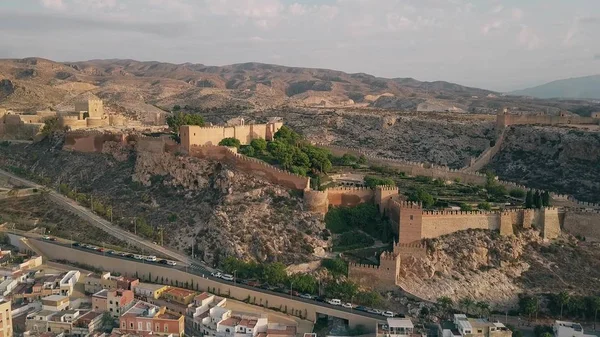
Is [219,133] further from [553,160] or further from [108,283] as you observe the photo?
[553,160]

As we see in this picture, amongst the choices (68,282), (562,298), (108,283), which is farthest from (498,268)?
(68,282)

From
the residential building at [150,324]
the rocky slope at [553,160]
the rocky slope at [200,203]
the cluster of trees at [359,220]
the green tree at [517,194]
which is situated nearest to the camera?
the residential building at [150,324]

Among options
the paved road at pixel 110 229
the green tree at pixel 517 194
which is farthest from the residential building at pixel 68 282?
the green tree at pixel 517 194

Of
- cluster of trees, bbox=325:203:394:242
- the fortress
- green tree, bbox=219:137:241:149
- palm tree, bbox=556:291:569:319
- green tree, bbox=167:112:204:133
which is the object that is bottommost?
palm tree, bbox=556:291:569:319

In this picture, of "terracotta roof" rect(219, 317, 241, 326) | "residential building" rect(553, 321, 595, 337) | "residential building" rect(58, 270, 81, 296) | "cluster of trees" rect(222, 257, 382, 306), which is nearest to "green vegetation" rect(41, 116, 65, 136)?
"residential building" rect(58, 270, 81, 296)

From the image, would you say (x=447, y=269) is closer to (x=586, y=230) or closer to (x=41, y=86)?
(x=586, y=230)

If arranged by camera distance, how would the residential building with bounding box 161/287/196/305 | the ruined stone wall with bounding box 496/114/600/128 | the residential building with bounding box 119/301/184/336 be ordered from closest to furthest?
the residential building with bounding box 119/301/184/336 < the residential building with bounding box 161/287/196/305 < the ruined stone wall with bounding box 496/114/600/128

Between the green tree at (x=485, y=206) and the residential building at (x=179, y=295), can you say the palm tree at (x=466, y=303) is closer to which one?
the green tree at (x=485, y=206)

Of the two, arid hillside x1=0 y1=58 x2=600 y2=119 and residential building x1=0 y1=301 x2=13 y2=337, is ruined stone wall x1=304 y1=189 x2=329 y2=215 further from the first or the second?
arid hillside x1=0 y1=58 x2=600 y2=119
